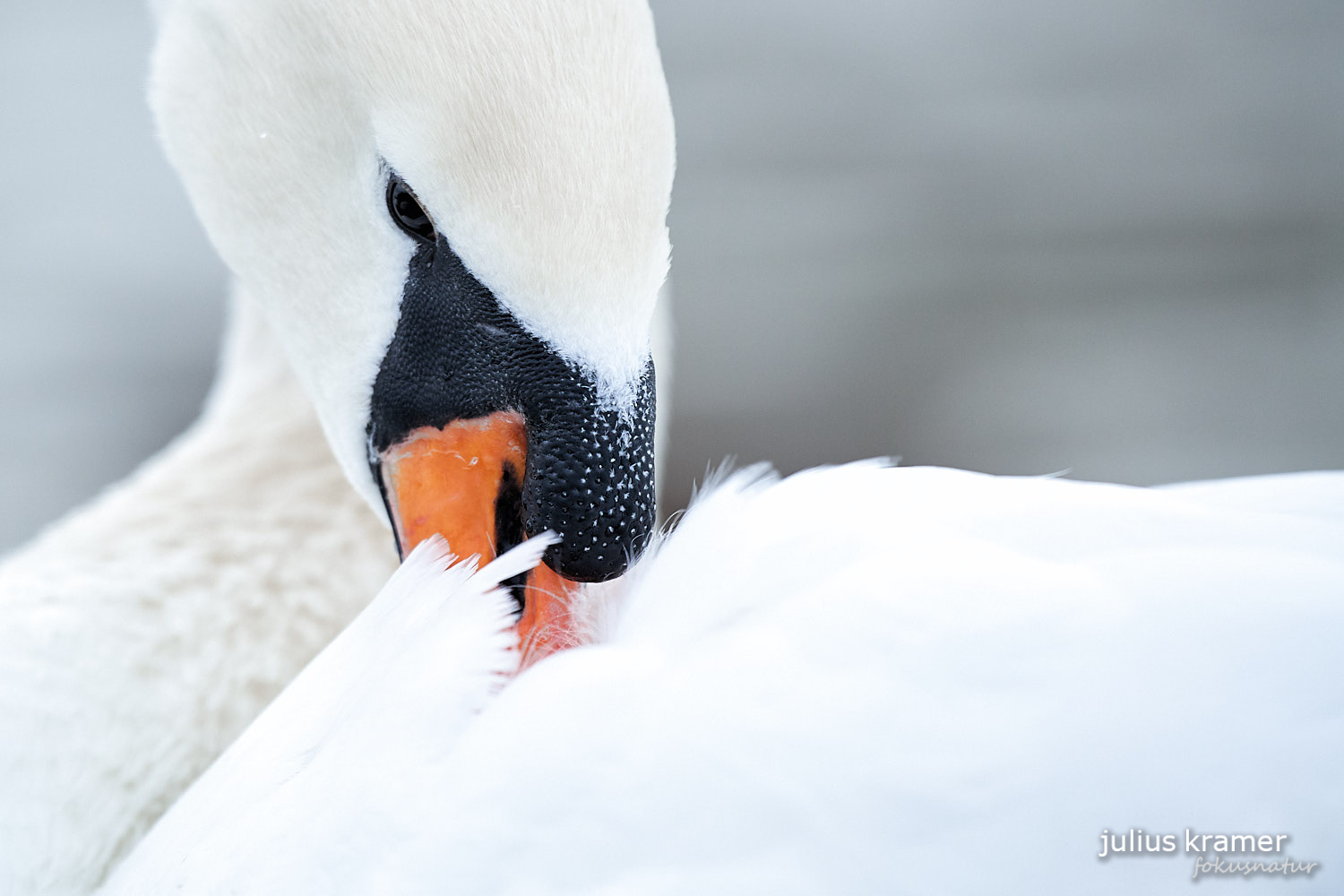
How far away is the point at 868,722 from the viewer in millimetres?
810

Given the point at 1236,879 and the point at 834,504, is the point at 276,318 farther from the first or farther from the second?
the point at 1236,879

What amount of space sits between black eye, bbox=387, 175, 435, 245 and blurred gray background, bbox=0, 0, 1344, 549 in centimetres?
239

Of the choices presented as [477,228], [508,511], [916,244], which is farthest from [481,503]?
[916,244]

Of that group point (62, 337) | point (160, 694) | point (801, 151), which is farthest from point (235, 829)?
point (801, 151)

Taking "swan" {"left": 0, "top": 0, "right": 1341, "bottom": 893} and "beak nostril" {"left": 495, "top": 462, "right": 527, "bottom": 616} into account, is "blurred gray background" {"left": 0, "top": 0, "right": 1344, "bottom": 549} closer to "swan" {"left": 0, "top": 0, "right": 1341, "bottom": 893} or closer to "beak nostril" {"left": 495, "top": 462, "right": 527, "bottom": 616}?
"swan" {"left": 0, "top": 0, "right": 1341, "bottom": 893}

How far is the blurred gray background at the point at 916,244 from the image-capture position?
4.21 m

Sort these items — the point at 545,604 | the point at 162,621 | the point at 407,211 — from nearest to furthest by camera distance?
the point at 545,604 < the point at 407,211 < the point at 162,621

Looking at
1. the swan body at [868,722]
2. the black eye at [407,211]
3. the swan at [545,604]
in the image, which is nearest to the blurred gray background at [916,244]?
the swan at [545,604]

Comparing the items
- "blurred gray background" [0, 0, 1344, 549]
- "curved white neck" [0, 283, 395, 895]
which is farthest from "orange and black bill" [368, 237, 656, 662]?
"blurred gray background" [0, 0, 1344, 549]

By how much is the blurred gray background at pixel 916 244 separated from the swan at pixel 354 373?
2.15 meters

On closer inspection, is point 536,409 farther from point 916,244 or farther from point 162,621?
point 916,244

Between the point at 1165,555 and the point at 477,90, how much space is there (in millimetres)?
590

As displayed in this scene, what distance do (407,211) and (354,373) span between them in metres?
0.17

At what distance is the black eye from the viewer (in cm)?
113
